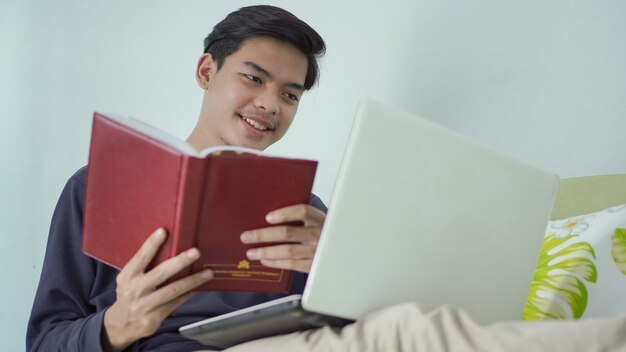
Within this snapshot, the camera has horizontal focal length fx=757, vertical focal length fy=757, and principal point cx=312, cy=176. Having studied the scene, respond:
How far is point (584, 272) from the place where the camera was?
1269 mm

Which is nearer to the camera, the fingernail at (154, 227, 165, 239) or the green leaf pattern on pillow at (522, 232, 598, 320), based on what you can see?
the fingernail at (154, 227, 165, 239)

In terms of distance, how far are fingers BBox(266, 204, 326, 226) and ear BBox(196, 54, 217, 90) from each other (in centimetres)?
71

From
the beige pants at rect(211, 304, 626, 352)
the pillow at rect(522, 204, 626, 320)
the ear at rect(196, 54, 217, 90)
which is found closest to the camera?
the beige pants at rect(211, 304, 626, 352)

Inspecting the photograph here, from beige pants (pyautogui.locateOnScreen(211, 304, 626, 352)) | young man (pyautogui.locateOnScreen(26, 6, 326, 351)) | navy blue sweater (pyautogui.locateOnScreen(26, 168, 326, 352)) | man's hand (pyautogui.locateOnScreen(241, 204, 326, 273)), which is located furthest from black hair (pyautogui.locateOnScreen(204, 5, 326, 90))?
beige pants (pyautogui.locateOnScreen(211, 304, 626, 352))

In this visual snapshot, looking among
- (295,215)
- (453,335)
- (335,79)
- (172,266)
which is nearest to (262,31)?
(335,79)

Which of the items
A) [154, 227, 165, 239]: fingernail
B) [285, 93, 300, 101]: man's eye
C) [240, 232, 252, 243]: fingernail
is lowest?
A: [154, 227, 165, 239]: fingernail

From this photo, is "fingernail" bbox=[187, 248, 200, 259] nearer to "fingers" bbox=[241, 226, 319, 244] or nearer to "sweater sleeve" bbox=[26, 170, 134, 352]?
"fingers" bbox=[241, 226, 319, 244]

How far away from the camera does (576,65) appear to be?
5.30 ft

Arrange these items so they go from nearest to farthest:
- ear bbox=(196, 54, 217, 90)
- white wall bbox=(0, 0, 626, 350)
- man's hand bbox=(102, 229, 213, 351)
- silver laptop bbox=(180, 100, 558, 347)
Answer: silver laptop bbox=(180, 100, 558, 347), man's hand bbox=(102, 229, 213, 351), white wall bbox=(0, 0, 626, 350), ear bbox=(196, 54, 217, 90)

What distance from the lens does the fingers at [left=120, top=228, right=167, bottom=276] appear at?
1002 mm

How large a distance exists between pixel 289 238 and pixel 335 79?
37.1 inches

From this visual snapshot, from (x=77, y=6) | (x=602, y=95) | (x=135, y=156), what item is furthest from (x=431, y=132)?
(x=77, y=6)

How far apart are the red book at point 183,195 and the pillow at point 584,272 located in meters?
0.48

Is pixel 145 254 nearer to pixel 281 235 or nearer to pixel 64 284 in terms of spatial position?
pixel 281 235
